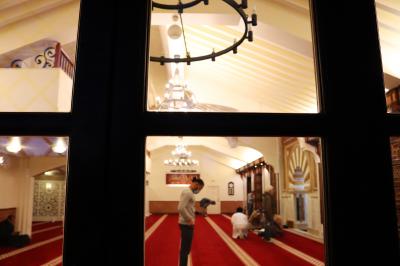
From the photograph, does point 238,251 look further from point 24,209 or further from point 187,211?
point 24,209

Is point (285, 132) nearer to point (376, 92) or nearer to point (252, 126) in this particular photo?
point (252, 126)

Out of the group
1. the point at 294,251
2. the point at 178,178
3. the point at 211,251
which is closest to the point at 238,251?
the point at 211,251

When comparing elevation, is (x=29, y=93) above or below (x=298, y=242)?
above

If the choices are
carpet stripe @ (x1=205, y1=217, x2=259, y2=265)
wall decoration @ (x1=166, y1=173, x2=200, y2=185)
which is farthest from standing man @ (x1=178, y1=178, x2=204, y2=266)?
wall decoration @ (x1=166, y1=173, x2=200, y2=185)

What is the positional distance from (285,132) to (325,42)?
17 cm

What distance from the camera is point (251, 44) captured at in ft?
11.9

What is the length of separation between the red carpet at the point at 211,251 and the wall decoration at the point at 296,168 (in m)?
2.36

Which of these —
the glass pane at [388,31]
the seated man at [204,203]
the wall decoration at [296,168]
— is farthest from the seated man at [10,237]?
the glass pane at [388,31]

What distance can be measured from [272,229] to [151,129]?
23.9ft

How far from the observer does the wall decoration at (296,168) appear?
7.66m

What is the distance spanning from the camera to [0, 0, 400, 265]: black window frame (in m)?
0.49

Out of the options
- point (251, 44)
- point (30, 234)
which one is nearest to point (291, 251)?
point (251, 44)

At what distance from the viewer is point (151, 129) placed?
1.69ft

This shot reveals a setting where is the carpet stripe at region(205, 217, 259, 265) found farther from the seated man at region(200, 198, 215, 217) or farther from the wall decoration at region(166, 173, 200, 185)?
the wall decoration at region(166, 173, 200, 185)
